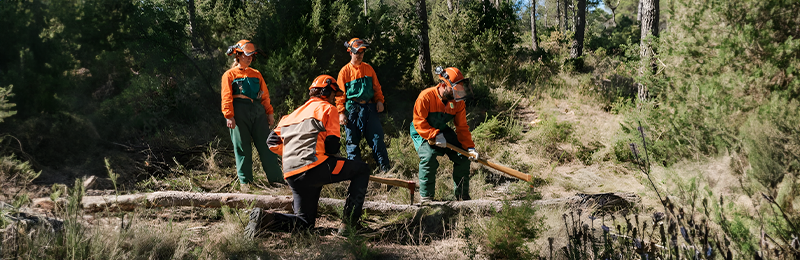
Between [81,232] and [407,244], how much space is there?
2382mm

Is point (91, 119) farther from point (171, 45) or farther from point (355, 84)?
point (355, 84)

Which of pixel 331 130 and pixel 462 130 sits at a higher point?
pixel 331 130

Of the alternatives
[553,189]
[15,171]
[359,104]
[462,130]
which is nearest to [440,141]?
[462,130]

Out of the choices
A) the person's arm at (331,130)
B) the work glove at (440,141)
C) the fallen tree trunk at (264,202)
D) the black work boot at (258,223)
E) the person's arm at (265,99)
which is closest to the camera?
the black work boot at (258,223)

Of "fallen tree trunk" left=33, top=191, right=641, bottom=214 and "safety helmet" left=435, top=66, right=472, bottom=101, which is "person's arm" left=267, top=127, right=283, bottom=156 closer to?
"fallen tree trunk" left=33, top=191, right=641, bottom=214

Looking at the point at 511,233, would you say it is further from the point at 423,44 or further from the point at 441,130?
the point at 423,44

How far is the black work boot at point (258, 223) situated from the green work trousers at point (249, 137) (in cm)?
170

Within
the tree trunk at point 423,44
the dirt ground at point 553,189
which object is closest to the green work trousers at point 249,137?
the dirt ground at point 553,189

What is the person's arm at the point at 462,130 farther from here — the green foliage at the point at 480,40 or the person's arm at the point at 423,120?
the green foliage at the point at 480,40

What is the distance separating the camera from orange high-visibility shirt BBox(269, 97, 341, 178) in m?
3.72

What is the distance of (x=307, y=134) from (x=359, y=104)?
7.02ft

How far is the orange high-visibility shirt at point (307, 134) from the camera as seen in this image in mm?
3723

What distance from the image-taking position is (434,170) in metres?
4.76

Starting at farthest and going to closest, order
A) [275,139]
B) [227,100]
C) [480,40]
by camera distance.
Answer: [480,40]
[227,100]
[275,139]
